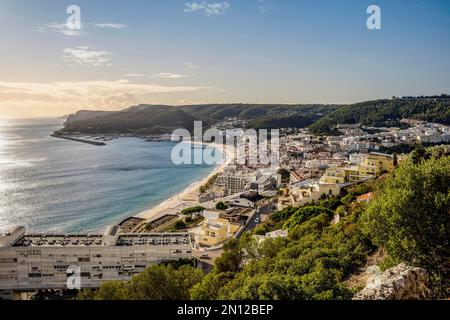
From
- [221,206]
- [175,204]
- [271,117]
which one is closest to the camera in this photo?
[221,206]

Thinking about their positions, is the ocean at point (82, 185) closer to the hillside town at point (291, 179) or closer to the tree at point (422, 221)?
the hillside town at point (291, 179)

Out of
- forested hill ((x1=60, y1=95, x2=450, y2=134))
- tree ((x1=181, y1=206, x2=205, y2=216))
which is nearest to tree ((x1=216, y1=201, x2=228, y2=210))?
tree ((x1=181, y1=206, x2=205, y2=216))

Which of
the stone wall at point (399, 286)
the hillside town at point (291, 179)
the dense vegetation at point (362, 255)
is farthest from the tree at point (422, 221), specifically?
the hillside town at point (291, 179)

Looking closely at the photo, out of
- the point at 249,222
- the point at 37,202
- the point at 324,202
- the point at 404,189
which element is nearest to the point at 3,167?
the point at 37,202
